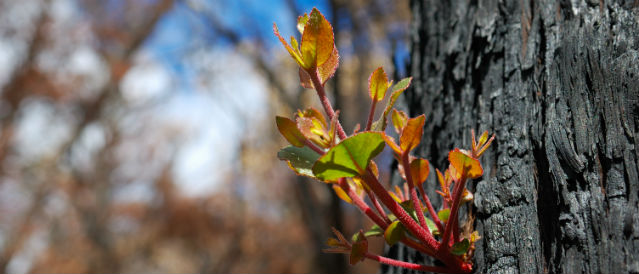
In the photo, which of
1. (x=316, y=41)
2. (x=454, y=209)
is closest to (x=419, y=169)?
(x=454, y=209)

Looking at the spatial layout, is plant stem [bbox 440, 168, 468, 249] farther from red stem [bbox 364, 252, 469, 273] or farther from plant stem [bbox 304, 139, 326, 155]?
plant stem [bbox 304, 139, 326, 155]

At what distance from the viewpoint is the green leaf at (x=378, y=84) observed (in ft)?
1.19

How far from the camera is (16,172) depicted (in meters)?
5.89

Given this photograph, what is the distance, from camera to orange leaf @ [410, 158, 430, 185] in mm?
386

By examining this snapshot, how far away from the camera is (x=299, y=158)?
14.3 inches

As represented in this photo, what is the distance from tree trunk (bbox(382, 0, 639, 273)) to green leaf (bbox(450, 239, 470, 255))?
0.04m

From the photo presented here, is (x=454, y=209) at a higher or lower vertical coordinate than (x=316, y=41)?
lower

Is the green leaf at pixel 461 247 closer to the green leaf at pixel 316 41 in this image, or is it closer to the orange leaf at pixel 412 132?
the orange leaf at pixel 412 132

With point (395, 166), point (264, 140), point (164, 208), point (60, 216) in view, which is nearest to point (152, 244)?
point (164, 208)

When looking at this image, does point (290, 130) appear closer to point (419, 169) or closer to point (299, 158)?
point (299, 158)

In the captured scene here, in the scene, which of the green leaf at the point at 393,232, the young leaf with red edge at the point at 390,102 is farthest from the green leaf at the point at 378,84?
the green leaf at the point at 393,232

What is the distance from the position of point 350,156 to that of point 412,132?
0.06 m

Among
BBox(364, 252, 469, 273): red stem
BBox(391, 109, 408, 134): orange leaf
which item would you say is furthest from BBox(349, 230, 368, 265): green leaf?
BBox(391, 109, 408, 134): orange leaf

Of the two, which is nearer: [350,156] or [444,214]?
[350,156]
